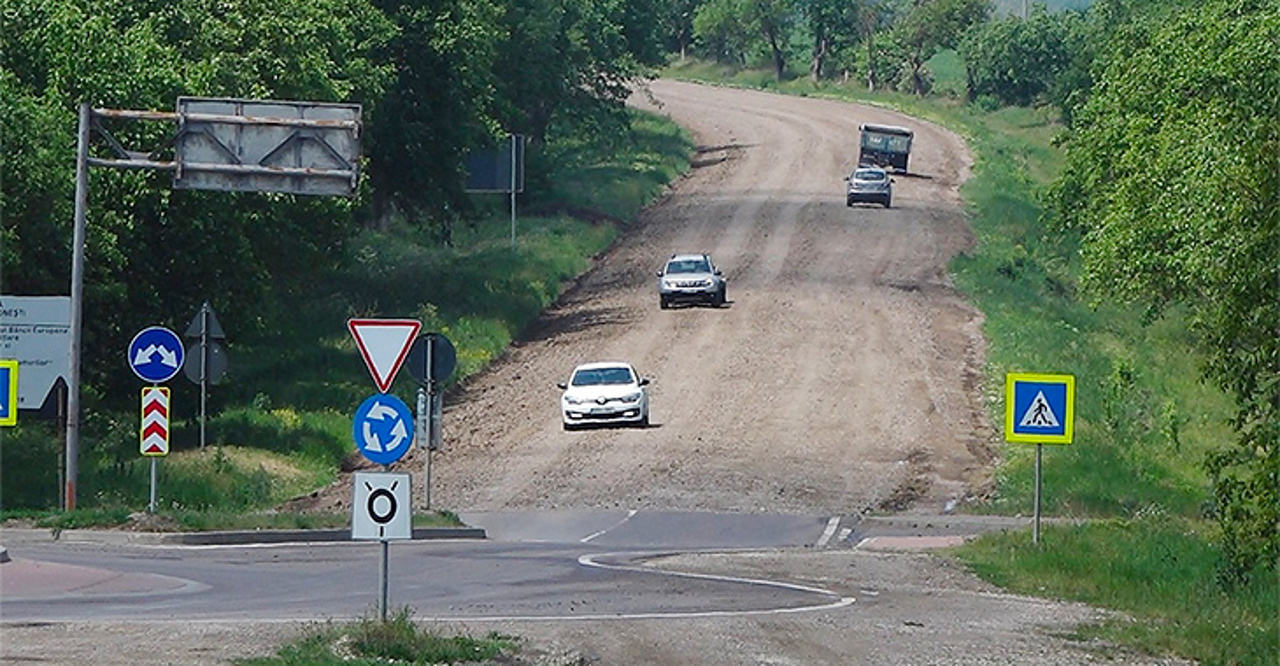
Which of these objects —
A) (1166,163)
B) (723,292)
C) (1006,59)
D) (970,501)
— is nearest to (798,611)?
(970,501)

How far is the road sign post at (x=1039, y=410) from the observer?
29.8 metres

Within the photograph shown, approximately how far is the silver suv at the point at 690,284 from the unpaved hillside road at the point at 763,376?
20.5 inches

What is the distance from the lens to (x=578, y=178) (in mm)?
88125

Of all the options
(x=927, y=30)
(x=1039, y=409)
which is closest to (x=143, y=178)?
(x=1039, y=409)

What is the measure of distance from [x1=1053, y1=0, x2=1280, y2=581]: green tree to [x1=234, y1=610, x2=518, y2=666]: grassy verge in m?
8.30

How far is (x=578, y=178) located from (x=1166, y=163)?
44.0 m

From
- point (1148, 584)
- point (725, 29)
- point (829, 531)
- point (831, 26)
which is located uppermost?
point (831, 26)

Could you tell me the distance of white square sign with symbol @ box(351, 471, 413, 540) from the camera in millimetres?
16719

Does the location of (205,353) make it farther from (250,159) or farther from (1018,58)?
(1018,58)

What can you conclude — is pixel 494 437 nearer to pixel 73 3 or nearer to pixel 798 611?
pixel 73 3

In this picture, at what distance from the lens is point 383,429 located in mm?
17328

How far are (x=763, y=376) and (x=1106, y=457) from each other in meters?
10.6

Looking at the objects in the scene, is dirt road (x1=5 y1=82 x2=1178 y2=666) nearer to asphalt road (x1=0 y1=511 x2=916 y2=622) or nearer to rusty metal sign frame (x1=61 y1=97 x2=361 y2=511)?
asphalt road (x1=0 y1=511 x2=916 y2=622)

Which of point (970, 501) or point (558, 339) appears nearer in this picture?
point (970, 501)
